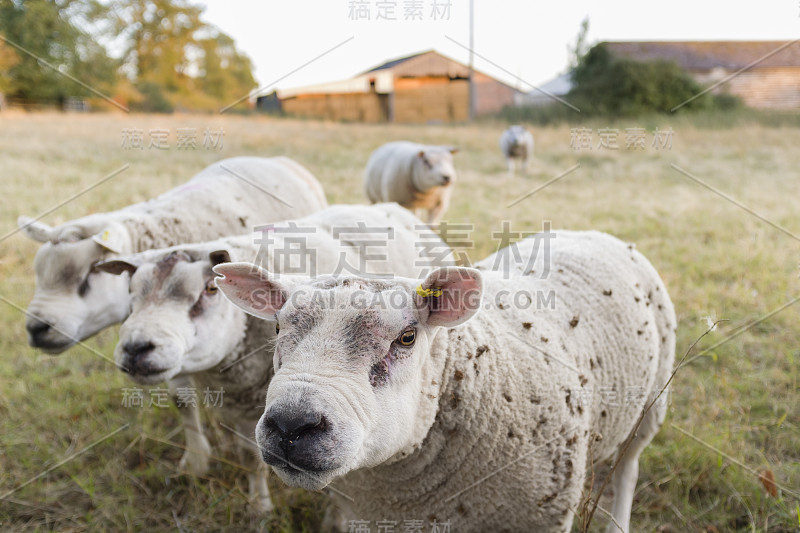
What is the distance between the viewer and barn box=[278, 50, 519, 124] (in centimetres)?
678

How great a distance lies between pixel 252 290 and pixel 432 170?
21.1 feet

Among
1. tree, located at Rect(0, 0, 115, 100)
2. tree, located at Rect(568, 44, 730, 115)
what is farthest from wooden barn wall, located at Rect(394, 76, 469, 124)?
tree, located at Rect(0, 0, 115, 100)

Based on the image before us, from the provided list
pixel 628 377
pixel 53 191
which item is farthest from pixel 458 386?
pixel 53 191

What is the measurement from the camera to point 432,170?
8.20 metres

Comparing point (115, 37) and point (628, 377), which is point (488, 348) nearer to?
point (628, 377)

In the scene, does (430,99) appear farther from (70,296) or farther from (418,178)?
(70,296)

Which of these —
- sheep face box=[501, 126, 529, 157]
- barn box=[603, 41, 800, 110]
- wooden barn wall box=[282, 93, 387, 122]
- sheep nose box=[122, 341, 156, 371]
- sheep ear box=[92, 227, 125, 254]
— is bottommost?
sheep nose box=[122, 341, 156, 371]

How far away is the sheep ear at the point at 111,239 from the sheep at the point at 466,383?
63.7 inches

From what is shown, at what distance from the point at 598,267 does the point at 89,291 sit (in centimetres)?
296

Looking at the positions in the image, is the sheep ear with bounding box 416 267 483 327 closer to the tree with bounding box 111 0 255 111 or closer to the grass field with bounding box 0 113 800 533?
the grass field with bounding box 0 113 800 533

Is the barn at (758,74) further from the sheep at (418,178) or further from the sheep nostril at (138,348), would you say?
the sheep nostril at (138,348)

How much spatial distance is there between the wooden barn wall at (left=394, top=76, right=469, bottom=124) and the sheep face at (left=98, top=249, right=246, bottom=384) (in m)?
6.90

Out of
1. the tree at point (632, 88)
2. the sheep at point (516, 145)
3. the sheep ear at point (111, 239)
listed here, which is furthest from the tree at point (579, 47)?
the sheep ear at point (111, 239)

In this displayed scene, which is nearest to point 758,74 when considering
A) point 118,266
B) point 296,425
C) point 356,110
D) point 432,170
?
point 356,110
